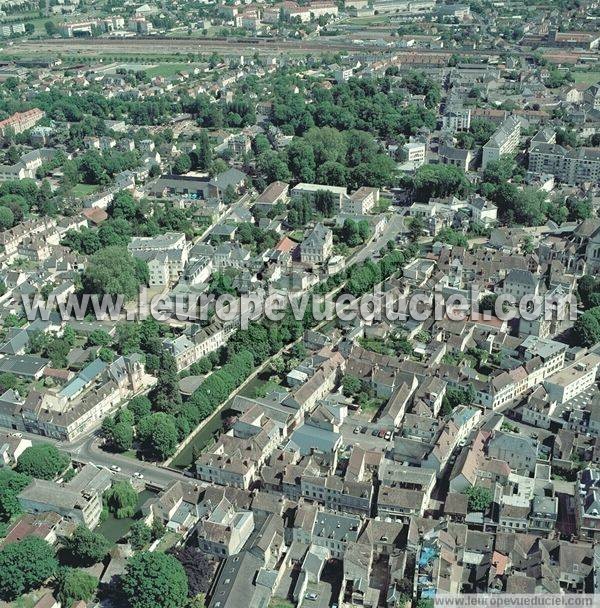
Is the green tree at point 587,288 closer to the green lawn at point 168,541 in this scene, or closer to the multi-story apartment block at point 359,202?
the multi-story apartment block at point 359,202

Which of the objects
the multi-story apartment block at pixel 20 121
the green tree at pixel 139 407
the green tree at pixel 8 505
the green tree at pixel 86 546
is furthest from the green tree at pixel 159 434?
the multi-story apartment block at pixel 20 121

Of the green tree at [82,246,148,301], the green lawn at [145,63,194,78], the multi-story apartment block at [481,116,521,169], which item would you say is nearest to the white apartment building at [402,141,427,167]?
the multi-story apartment block at [481,116,521,169]

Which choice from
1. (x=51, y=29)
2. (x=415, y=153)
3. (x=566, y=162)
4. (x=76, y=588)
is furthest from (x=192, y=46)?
(x=76, y=588)

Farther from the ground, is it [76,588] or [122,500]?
[76,588]

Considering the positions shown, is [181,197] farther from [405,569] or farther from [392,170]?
[405,569]

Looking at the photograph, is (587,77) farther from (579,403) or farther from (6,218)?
(6,218)

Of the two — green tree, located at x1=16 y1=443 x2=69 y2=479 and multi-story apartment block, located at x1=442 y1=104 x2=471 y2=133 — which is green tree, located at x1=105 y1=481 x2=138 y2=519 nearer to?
green tree, located at x1=16 y1=443 x2=69 y2=479
